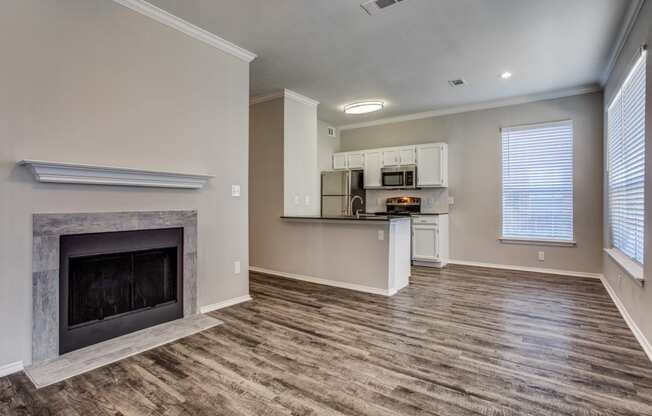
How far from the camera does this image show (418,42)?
142 inches

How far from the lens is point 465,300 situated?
3893 mm

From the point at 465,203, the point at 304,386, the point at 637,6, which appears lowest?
the point at 304,386

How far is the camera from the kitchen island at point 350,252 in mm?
4156

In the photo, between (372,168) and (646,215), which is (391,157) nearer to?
(372,168)

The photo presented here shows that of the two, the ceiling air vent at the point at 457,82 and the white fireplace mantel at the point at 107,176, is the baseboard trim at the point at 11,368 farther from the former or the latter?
the ceiling air vent at the point at 457,82

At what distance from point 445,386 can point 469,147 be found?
16.2 feet

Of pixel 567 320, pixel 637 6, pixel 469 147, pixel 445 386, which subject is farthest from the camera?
pixel 469 147

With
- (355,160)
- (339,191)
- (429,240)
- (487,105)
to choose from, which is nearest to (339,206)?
(339,191)

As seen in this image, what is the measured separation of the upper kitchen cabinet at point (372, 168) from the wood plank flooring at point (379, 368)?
345 centimetres

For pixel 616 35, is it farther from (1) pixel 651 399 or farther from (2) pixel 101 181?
(2) pixel 101 181

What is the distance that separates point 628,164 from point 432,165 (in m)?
3.01

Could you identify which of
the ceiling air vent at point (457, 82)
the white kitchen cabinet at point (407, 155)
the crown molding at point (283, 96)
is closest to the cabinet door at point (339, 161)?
the white kitchen cabinet at point (407, 155)

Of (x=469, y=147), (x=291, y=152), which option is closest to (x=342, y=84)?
(x=291, y=152)

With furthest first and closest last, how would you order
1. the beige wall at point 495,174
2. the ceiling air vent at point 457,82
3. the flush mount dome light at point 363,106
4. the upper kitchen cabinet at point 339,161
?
the upper kitchen cabinet at point 339,161
the flush mount dome light at point 363,106
the beige wall at point 495,174
the ceiling air vent at point 457,82
